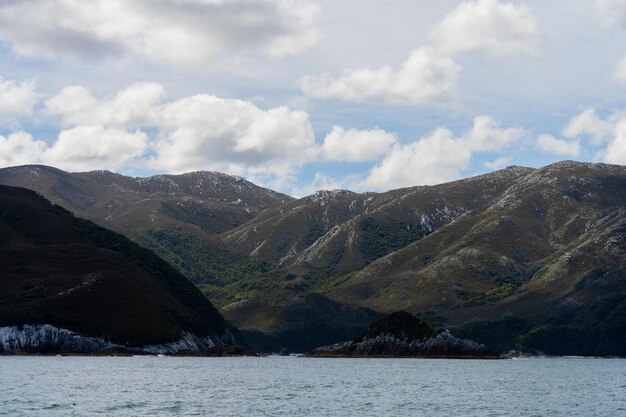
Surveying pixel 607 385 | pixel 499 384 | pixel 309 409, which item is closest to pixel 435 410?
pixel 309 409

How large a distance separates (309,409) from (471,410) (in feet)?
75.4

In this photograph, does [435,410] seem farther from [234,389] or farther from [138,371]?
[138,371]

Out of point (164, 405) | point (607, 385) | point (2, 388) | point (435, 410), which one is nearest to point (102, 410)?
point (164, 405)

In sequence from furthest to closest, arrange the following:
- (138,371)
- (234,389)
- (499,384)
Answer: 1. (138,371)
2. (499,384)
3. (234,389)

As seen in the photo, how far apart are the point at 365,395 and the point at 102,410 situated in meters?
48.5

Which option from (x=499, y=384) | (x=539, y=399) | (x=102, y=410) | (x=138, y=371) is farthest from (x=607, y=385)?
(x=102, y=410)

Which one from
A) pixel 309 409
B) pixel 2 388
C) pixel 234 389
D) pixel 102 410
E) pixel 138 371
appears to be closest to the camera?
pixel 102 410

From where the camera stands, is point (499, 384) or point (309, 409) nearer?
point (309, 409)

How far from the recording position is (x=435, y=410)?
114 metres

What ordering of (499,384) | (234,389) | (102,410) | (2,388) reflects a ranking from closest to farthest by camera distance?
(102,410) → (2,388) → (234,389) → (499,384)

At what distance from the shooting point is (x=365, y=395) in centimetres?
13588

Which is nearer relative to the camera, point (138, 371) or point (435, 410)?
point (435, 410)

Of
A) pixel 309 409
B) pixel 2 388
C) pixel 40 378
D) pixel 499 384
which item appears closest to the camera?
pixel 309 409

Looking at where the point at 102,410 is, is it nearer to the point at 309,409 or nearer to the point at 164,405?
the point at 164,405
